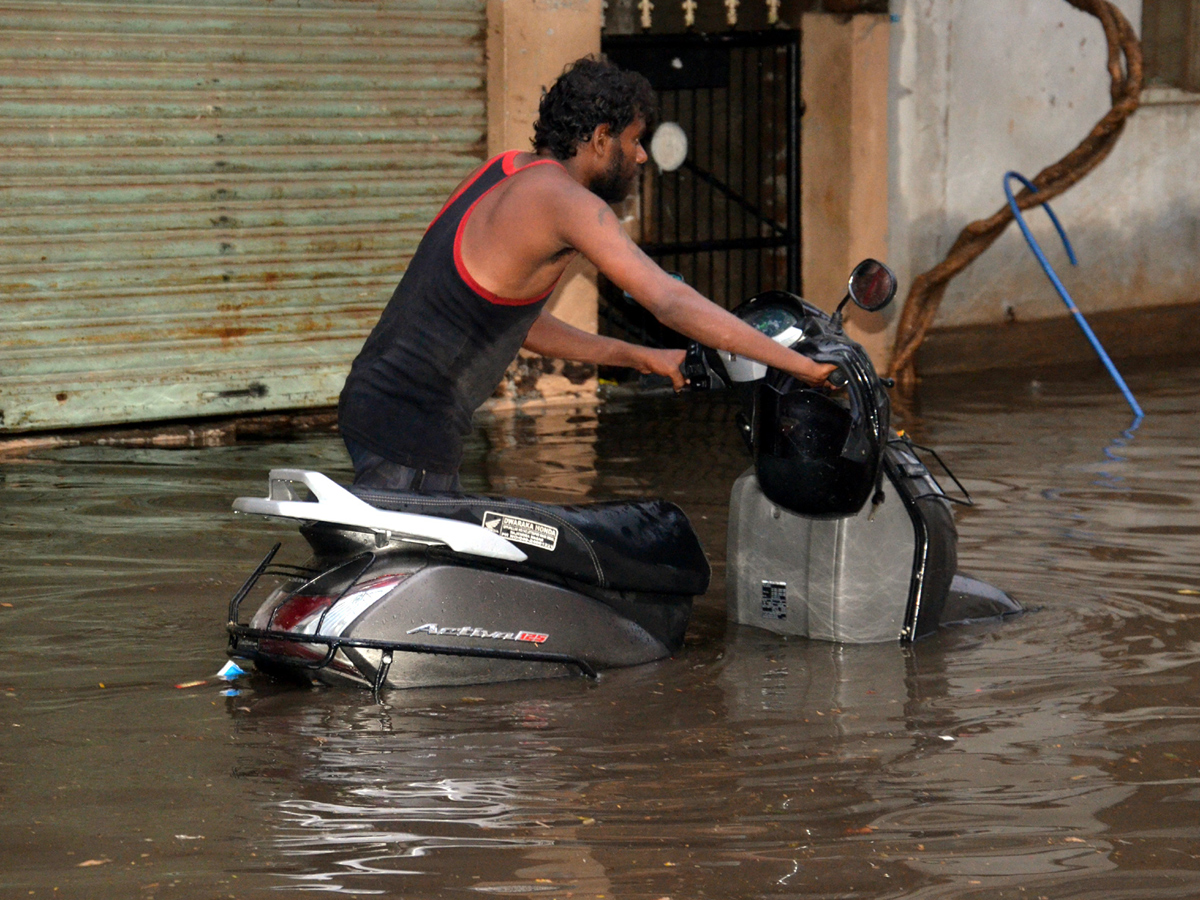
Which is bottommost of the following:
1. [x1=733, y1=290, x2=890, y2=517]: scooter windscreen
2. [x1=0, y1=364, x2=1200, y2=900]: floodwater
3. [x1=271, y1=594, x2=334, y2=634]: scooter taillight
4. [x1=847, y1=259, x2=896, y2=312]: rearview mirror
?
[x1=0, y1=364, x2=1200, y2=900]: floodwater

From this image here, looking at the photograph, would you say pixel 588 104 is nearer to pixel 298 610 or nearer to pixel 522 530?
pixel 522 530

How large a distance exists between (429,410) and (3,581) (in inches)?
79.0

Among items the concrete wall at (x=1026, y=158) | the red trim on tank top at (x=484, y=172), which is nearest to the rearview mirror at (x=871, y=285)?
the red trim on tank top at (x=484, y=172)

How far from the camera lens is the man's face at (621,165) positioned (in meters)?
4.23

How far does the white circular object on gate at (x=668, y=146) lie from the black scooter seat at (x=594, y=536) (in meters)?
6.24

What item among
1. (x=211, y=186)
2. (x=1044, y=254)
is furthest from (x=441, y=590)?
(x=1044, y=254)

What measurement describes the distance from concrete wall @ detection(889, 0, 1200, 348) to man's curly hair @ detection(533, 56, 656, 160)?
22.7 ft

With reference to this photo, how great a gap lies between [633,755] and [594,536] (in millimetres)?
652

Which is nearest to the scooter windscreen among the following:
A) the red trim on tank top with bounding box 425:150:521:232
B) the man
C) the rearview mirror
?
the rearview mirror

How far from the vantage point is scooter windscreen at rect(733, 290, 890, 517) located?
4.34 meters

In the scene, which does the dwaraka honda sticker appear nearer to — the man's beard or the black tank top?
the black tank top

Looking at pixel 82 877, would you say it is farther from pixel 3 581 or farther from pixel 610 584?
pixel 3 581

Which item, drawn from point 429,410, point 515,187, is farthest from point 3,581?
point 515,187

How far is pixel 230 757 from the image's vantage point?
377 cm
